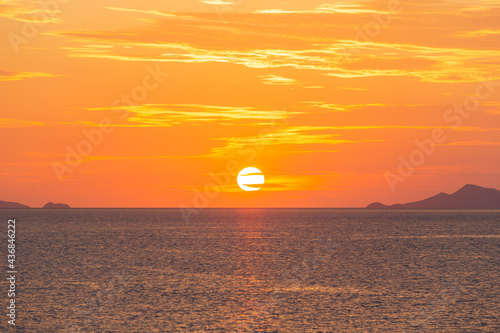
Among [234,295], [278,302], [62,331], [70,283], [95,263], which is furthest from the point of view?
[95,263]

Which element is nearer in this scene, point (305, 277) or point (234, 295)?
point (234, 295)

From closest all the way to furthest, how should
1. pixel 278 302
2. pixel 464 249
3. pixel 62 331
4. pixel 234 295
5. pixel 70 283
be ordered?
pixel 62 331
pixel 278 302
pixel 234 295
pixel 70 283
pixel 464 249

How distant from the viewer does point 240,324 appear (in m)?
41.2

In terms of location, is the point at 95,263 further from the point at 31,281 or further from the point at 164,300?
the point at 164,300

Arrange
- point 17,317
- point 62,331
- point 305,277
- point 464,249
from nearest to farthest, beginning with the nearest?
point 62,331 → point 17,317 → point 305,277 → point 464,249

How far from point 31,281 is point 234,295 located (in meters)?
23.2

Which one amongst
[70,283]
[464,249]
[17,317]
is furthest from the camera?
[464,249]

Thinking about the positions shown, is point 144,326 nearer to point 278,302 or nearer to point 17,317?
point 17,317

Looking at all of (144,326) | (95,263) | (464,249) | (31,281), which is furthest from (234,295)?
(464,249)

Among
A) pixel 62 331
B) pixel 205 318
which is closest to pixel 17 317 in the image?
pixel 62 331

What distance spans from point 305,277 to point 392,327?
25.1 meters

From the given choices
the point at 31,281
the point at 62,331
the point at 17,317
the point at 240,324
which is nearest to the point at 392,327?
the point at 240,324

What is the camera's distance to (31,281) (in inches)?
2422

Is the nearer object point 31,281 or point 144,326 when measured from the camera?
point 144,326
